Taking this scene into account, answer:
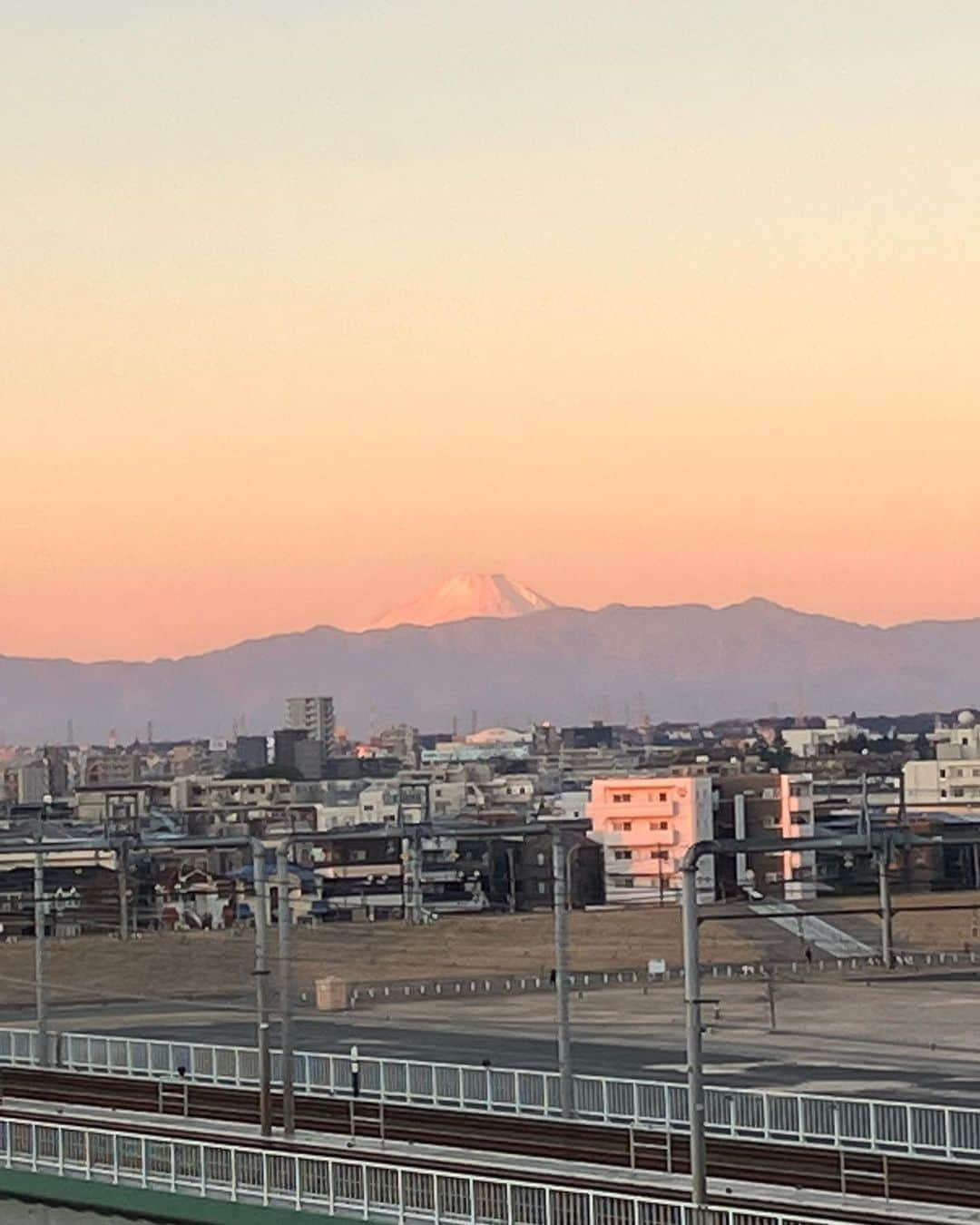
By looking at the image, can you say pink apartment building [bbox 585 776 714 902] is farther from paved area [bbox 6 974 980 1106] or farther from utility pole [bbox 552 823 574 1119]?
utility pole [bbox 552 823 574 1119]

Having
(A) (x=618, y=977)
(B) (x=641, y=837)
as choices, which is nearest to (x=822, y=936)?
(A) (x=618, y=977)

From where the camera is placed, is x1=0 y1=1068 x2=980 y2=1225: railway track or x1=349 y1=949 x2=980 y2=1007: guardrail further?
x1=349 y1=949 x2=980 y2=1007: guardrail

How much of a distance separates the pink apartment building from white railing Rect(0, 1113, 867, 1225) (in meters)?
104

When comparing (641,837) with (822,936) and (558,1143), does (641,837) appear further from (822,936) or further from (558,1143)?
(558,1143)

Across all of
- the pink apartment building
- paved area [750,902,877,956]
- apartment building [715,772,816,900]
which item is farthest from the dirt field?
apartment building [715,772,816,900]

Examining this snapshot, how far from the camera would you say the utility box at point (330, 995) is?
3334 inches

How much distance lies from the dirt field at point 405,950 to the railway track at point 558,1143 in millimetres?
48493

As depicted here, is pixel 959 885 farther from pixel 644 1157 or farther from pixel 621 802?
pixel 644 1157

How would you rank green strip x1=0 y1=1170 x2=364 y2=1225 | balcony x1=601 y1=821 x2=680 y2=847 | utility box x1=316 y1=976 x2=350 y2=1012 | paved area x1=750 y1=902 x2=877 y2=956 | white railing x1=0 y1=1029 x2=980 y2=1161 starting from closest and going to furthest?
green strip x1=0 y1=1170 x2=364 y2=1225
white railing x1=0 y1=1029 x2=980 y2=1161
utility box x1=316 y1=976 x2=350 y2=1012
paved area x1=750 y1=902 x2=877 y2=956
balcony x1=601 y1=821 x2=680 y2=847

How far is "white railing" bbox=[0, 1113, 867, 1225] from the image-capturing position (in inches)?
1163

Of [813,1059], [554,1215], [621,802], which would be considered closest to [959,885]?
[621,802]

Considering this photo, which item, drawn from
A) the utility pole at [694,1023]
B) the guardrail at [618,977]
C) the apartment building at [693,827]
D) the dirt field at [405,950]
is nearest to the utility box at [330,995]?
the guardrail at [618,977]

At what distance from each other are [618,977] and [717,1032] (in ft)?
83.2

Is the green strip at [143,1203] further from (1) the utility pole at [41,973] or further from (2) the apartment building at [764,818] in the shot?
(2) the apartment building at [764,818]
